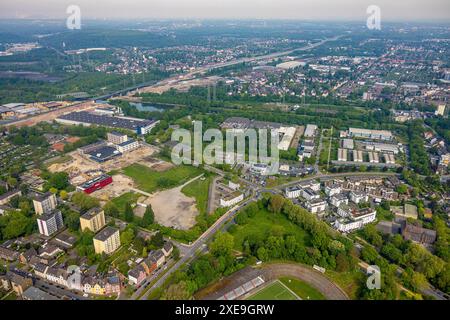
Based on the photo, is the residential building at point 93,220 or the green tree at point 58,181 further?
the green tree at point 58,181

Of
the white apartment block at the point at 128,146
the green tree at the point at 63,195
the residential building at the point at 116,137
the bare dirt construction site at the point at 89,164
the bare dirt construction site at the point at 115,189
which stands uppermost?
the residential building at the point at 116,137

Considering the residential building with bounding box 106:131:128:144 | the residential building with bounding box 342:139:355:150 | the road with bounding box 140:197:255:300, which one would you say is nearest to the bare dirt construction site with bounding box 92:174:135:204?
the residential building with bounding box 106:131:128:144

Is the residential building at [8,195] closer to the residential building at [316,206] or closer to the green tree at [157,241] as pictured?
the green tree at [157,241]

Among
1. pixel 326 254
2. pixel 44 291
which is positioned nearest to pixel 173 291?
pixel 44 291

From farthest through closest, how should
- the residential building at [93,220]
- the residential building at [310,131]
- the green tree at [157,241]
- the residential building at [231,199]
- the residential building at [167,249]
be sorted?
the residential building at [310,131] → the residential building at [231,199] → the residential building at [93,220] → the green tree at [157,241] → the residential building at [167,249]

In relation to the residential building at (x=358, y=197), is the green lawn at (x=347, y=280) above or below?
below

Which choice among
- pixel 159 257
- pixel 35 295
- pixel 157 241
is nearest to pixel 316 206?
pixel 157 241

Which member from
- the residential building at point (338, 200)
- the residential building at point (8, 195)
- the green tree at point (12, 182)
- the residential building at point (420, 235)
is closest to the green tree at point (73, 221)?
the residential building at point (8, 195)

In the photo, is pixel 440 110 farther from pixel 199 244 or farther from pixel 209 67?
pixel 209 67
